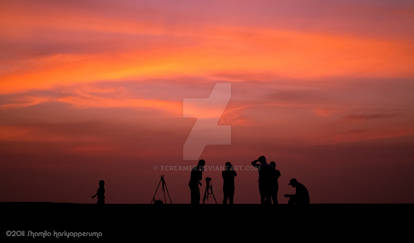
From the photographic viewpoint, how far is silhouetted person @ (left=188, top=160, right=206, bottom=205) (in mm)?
29500

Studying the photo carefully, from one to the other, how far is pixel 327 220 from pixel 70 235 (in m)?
9.58

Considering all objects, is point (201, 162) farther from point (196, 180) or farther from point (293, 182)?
point (293, 182)

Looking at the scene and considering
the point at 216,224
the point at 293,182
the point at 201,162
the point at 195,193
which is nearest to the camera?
the point at 216,224

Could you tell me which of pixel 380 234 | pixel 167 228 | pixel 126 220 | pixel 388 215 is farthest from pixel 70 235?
pixel 388 215

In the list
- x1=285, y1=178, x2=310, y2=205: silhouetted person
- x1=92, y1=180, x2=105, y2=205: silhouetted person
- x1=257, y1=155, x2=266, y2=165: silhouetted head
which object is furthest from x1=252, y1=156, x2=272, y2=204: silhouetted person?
x1=92, y1=180, x2=105, y2=205: silhouetted person

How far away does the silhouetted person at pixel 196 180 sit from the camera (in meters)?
29.5

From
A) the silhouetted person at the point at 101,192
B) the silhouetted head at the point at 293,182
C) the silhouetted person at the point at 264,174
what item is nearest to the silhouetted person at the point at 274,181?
the silhouetted person at the point at 264,174

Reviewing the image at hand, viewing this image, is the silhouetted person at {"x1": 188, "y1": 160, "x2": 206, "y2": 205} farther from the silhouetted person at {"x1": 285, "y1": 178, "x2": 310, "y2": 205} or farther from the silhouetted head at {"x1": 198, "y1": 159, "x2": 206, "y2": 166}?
the silhouetted person at {"x1": 285, "y1": 178, "x2": 310, "y2": 205}

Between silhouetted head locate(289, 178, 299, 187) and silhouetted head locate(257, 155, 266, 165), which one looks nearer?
silhouetted head locate(289, 178, 299, 187)

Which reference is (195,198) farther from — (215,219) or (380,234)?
(380,234)

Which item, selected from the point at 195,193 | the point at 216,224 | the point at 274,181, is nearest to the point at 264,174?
the point at 274,181

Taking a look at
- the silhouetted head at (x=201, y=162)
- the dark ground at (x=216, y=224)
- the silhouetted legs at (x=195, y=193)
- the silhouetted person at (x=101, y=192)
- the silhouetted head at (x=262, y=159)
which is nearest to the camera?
the dark ground at (x=216, y=224)

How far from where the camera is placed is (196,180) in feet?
98.2

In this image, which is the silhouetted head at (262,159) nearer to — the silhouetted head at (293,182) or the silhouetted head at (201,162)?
the silhouetted head at (201,162)
